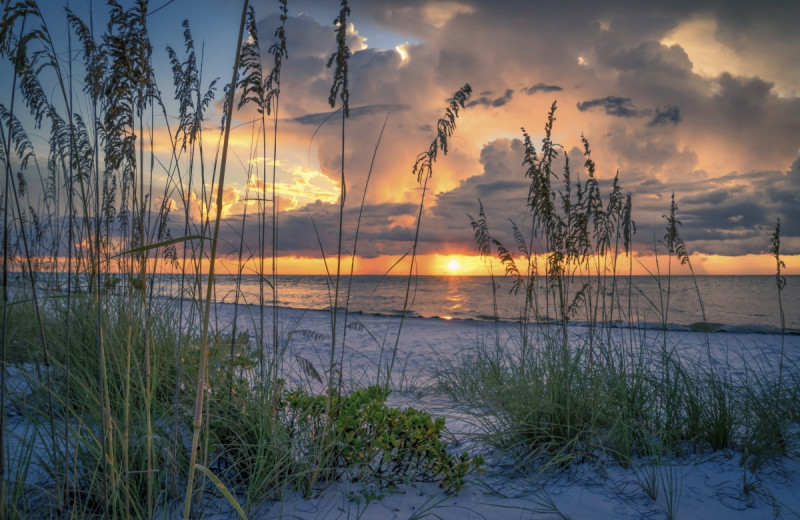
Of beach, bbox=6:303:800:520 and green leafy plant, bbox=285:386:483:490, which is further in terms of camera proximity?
green leafy plant, bbox=285:386:483:490

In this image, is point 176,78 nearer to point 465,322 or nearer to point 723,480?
point 723,480

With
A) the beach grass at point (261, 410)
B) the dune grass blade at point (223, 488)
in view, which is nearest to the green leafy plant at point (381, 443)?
the beach grass at point (261, 410)

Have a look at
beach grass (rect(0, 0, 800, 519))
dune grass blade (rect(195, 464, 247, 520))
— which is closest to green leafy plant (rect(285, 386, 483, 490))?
beach grass (rect(0, 0, 800, 519))

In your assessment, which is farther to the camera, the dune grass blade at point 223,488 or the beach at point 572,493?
the beach at point 572,493

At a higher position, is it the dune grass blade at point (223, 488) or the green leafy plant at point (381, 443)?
the dune grass blade at point (223, 488)

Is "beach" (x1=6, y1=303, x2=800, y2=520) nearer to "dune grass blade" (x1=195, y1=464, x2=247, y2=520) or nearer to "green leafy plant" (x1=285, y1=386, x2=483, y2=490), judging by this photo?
"green leafy plant" (x1=285, y1=386, x2=483, y2=490)

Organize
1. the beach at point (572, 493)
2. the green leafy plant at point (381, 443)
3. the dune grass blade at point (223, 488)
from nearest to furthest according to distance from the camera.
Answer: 1. the dune grass blade at point (223, 488)
2. the beach at point (572, 493)
3. the green leafy plant at point (381, 443)

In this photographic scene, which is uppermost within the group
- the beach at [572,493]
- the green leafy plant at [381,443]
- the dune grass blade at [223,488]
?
the dune grass blade at [223,488]

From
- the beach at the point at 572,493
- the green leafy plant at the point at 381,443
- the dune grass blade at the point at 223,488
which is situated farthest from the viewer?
the green leafy plant at the point at 381,443

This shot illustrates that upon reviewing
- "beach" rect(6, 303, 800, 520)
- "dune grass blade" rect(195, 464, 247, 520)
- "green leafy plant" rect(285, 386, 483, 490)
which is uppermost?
"dune grass blade" rect(195, 464, 247, 520)

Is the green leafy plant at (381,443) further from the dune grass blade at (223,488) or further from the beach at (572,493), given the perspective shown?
the dune grass blade at (223,488)

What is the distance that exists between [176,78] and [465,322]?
10967 millimetres

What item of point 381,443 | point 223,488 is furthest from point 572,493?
point 223,488

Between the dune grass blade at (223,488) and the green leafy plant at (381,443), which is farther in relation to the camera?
the green leafy plant at (381,443)
